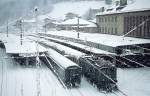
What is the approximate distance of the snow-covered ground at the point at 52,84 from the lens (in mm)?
23297

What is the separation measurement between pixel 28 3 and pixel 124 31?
40.7 metres

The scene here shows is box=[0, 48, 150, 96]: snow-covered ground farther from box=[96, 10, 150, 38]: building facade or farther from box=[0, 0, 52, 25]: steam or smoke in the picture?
box=[0, 0, 52, 25]: steam or smoke

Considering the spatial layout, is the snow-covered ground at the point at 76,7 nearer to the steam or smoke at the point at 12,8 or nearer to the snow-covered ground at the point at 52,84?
the snow-covered ground at the point at 52,84

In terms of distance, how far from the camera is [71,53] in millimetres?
32781

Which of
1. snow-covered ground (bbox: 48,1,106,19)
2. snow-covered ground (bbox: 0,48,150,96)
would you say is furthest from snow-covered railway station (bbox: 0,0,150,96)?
snow-covered ground (bbox: 48,1,106,19)

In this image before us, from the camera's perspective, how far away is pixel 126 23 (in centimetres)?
4909

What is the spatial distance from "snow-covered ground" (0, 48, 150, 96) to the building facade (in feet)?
25.8

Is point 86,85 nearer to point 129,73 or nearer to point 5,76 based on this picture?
point 129,73

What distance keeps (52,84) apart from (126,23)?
28.5m

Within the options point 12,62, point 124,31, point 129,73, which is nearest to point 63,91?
point 129,73

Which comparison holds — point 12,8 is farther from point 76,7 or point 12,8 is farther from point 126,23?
point 76,7

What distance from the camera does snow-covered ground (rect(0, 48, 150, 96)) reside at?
23297mm

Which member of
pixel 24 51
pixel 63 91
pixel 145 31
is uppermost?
pixel 145 31

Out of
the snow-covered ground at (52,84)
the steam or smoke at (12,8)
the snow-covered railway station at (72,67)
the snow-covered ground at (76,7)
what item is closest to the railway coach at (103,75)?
the snow-covered railway station at (72,67)
